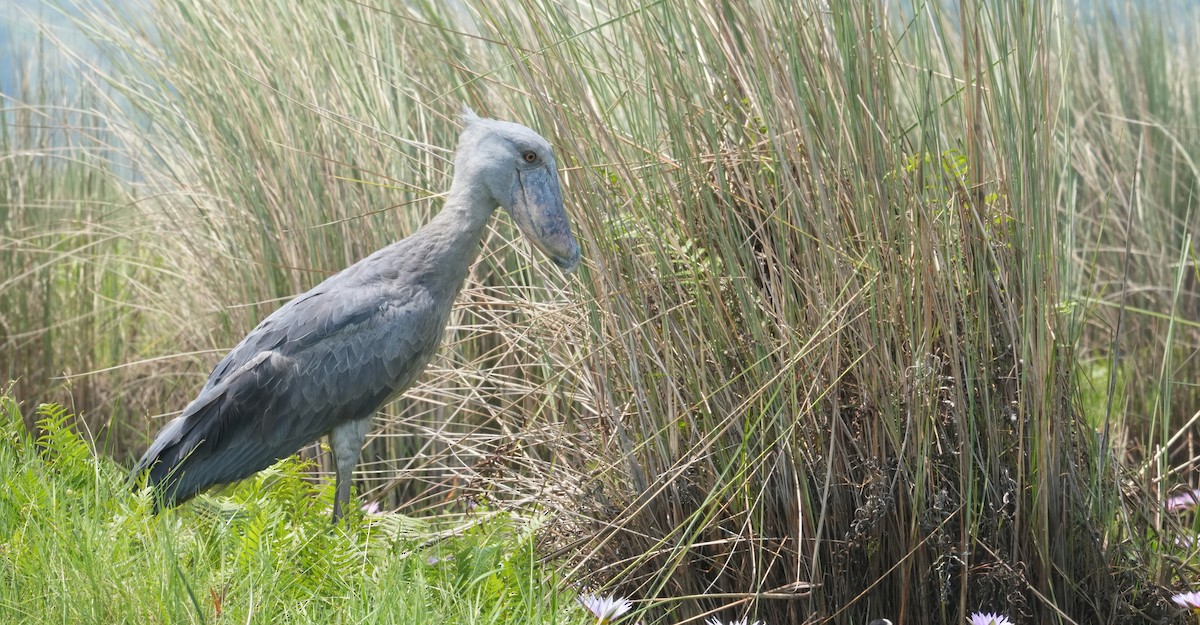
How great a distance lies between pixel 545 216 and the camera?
8.98 feet

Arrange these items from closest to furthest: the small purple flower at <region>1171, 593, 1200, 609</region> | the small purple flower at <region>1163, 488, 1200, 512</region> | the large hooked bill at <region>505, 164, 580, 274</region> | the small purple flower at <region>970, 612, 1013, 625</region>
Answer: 1. the small purple flower at <region>970, 612, 1013, 625</region>
2. the small purple flower at <region>1171, 593, 1200, 609</region>
3. the large hooked bill at <region>505, 164, 580, 274</region>
4. the small purple flower at <region>1163, 488, 1200, 512</region>

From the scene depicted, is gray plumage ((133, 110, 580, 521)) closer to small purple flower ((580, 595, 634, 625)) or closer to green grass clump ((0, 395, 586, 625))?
green grass clump ((0, 395, 586, 625))

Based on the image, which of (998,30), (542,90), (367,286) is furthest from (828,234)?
(367,286)

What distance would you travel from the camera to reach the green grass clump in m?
2.27

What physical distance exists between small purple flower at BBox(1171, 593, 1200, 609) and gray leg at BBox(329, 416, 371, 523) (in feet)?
6.45

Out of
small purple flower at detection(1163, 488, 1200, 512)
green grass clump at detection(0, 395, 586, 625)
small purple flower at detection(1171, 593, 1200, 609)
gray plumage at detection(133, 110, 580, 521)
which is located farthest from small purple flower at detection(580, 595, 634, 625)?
small purple flower at detection(1163, 488, 1200, 512)

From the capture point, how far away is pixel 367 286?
3.14 m

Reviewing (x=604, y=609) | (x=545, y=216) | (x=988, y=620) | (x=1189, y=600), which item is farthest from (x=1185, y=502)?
(x=545, y=216)

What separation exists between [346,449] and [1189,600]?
6.78 feet

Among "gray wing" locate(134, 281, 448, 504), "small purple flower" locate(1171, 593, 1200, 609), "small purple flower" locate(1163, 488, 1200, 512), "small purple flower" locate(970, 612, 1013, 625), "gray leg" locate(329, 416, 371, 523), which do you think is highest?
"gray wing" locate(134, 281, 448, 504)

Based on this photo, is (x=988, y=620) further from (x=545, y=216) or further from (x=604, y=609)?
(x=545, y=216)

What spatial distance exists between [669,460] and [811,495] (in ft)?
1.06

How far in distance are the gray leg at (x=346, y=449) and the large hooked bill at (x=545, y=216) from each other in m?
0.83

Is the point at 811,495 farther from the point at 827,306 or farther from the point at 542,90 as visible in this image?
the point at 542,90
